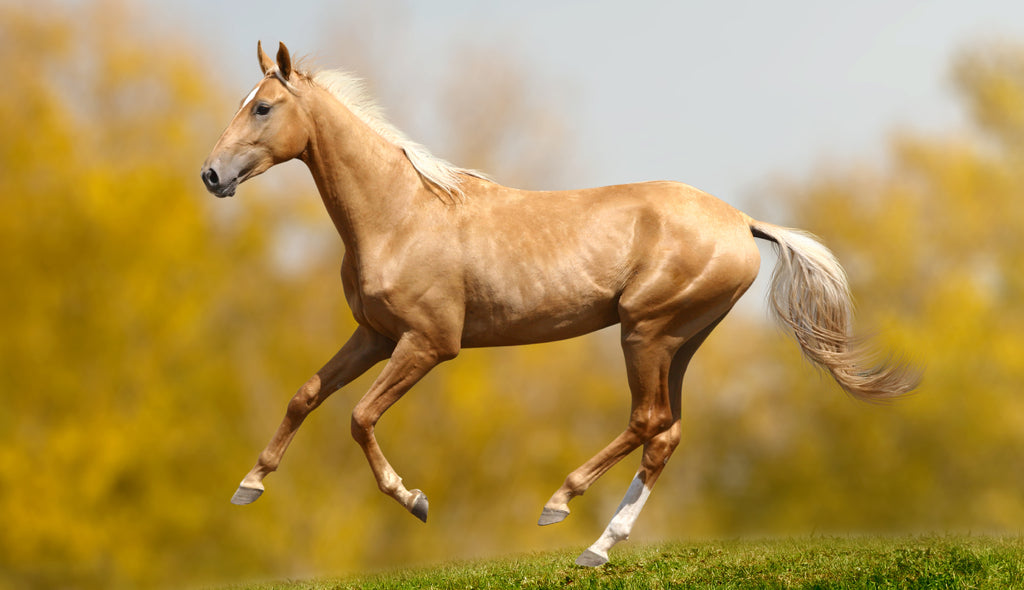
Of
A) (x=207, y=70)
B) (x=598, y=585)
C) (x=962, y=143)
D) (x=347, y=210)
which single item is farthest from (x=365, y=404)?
(x=962, y=143)

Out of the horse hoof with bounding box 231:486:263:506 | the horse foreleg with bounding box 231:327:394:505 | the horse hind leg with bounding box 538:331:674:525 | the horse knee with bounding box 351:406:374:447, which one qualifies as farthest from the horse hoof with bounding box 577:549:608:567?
the horse hoof with bounding box 231:486:263:506

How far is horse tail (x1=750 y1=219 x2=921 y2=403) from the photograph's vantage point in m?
6.91

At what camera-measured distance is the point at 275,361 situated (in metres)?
18.3

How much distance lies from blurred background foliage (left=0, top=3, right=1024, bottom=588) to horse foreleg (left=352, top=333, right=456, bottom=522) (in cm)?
1119

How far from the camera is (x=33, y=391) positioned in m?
17.0

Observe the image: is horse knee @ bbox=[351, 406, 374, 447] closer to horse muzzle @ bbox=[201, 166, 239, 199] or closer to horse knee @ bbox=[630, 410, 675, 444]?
horse muzzle @ bbox=[201, 166, 239, 199]

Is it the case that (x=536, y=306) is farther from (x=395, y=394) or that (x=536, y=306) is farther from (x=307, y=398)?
(x=307, y=398)

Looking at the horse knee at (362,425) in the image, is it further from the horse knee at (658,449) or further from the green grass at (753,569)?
the horse knee at (658,449)

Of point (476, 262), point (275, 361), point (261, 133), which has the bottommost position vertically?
point (476, 262)

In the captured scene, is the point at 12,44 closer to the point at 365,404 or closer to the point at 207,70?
the point at 207,70

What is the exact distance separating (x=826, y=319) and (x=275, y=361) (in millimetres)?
13131

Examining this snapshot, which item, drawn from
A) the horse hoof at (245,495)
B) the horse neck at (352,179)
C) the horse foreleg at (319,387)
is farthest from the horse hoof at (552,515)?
the horse neck at (352,179)

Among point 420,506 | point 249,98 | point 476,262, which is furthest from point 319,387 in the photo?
point 249,98

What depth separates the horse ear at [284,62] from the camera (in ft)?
20.7
